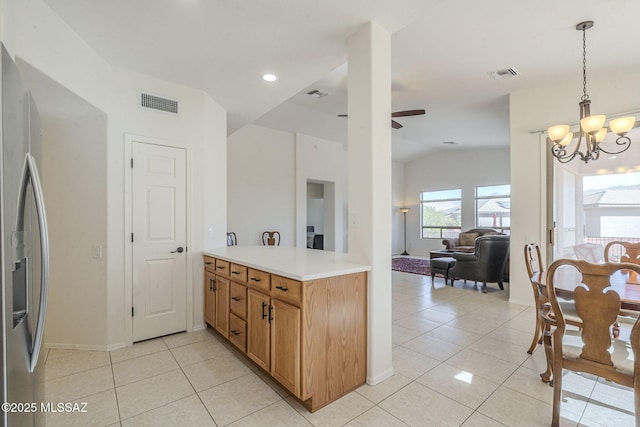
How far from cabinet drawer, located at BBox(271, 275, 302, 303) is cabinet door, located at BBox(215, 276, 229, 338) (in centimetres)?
92

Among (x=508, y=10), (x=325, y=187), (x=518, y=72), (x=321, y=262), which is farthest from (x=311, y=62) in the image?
(x=325, y=187)

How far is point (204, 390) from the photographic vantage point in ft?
7.16

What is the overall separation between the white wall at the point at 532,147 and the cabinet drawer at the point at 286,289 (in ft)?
12.7

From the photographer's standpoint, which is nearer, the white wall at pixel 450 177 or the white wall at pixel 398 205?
the white wall at pixel 450 177

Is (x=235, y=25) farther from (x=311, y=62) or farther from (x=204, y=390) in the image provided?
(x=204, y=390)

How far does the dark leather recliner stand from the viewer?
5039 mm

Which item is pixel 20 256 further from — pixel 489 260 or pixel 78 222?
pixel 489 260

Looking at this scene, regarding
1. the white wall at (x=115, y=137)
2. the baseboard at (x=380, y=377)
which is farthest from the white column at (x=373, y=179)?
the white wall at (x=115, y=137)

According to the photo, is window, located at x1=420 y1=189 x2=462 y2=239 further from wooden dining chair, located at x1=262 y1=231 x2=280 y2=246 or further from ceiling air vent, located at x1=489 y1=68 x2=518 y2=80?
ceiling air vent, located at x1=489 y1=68 x2=518 y2=80

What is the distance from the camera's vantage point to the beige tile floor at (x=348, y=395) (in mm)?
1863

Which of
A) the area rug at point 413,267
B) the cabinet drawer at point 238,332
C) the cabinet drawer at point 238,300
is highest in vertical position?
the cabinet drawer at point 238,300

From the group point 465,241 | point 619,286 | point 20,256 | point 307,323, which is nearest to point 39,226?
point 20,256

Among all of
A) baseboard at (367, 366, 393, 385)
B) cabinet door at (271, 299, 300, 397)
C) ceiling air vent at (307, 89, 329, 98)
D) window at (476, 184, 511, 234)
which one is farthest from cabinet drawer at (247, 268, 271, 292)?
window at (476, 184, 511, 234)

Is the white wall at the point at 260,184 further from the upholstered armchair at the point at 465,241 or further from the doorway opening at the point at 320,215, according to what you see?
the upholstered armchair at the point at 465,241
